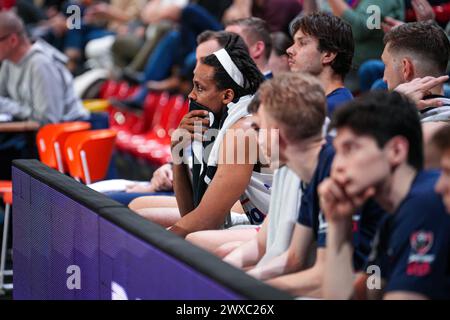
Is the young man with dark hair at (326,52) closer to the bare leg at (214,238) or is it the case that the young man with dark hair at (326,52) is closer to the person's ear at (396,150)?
the bare leg at (214,238)

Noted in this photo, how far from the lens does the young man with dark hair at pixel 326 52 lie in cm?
402

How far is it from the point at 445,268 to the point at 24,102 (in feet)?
16.7

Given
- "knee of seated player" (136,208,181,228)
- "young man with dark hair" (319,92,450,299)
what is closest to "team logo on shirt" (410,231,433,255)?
"young man with dark hair" (319,92,450,299)

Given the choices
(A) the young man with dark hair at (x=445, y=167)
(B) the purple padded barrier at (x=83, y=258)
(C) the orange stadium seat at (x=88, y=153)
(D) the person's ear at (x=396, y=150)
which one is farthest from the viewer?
(C) the orange stadium seat at (x=88, y=153)

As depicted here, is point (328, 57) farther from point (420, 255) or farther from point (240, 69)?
point (420, 255)

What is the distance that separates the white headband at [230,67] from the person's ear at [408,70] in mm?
699

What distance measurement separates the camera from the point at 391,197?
8.21ft

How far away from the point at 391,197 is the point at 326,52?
1.62 meters

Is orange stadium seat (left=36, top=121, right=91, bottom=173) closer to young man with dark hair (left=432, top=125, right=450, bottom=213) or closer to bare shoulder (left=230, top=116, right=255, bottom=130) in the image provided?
bare shoulder (left=230, top=116, right=255, bottom=130)

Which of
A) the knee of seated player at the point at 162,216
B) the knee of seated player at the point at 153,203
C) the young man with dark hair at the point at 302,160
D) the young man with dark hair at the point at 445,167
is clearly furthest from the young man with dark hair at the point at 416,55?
the young man with dark hair at the point at 445,167

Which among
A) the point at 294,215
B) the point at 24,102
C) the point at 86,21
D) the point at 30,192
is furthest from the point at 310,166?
the point at 86,21

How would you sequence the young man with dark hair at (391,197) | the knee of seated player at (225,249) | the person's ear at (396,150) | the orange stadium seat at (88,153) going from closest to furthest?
1. the young man with dark hair at (391,197)
2. the person's ear at (396,150)
3. the knee of seated player at (225,249)
4. the orange stadium seat at (88,153)

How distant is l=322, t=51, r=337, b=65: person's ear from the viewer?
4.02 metres

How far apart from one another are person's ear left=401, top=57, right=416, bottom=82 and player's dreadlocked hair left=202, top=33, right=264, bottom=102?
639 mm
